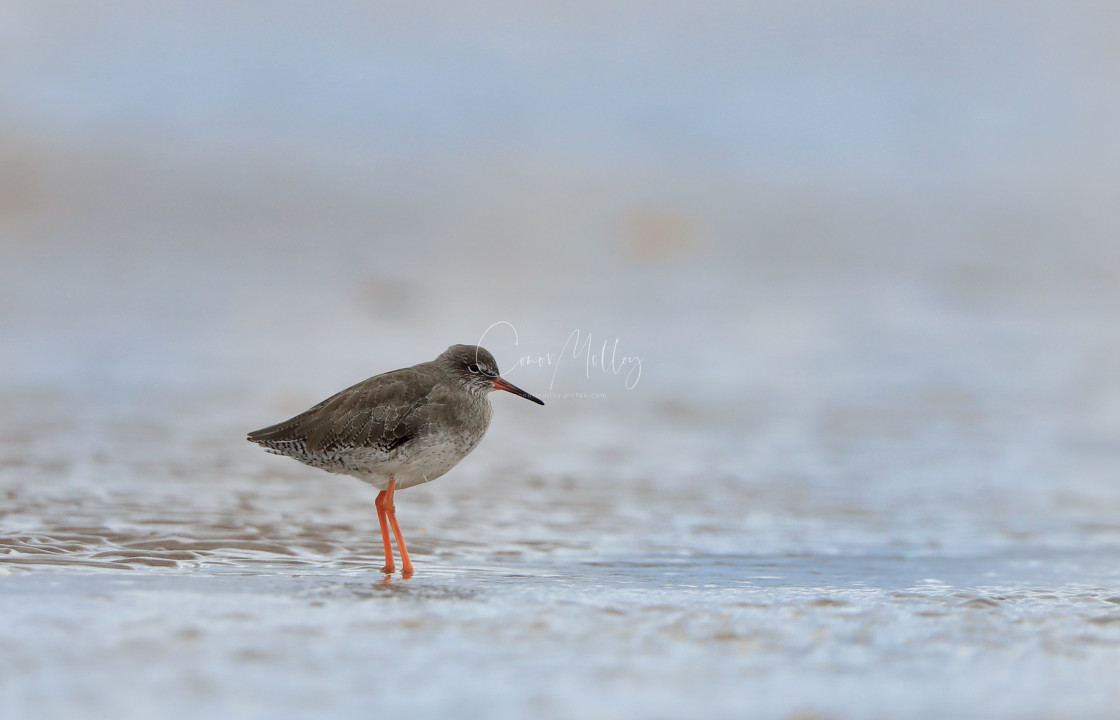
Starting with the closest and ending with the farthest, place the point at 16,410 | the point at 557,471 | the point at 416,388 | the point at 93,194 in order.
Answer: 1. the point at 416,388
2. the point at 557,471
3. the point at 16,410
4. the point at 93,194

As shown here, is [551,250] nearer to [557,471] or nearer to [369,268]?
[369,268]

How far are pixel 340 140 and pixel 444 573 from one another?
13600mm

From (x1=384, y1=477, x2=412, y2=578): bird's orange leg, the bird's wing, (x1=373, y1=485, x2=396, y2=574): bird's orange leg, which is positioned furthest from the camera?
the bird's wing

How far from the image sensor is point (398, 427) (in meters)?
6.18

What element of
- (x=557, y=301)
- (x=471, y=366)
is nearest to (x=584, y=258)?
(x=557, y=301)

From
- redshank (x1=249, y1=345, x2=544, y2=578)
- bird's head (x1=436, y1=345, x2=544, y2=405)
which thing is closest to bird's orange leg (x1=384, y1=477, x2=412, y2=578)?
redshank (x1=249, y1=345, x2=544, y2=578)

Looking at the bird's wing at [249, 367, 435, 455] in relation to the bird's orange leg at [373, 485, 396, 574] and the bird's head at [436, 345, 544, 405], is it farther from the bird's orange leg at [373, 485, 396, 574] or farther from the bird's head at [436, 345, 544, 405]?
the bird's orange leg at [373, 485, 396, 574]

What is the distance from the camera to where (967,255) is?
55.2 ft

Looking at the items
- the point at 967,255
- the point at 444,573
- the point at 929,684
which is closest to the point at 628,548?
the point at 444,573

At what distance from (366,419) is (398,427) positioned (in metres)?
0.17

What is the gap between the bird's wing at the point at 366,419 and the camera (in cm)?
617

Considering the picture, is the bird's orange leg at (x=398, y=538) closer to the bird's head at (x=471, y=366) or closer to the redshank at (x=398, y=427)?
the redshank at (x=398, y=427)

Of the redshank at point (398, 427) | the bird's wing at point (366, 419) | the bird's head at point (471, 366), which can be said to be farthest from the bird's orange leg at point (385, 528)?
the bird's head at point (471, 366)

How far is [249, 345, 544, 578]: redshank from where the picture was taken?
618cm
